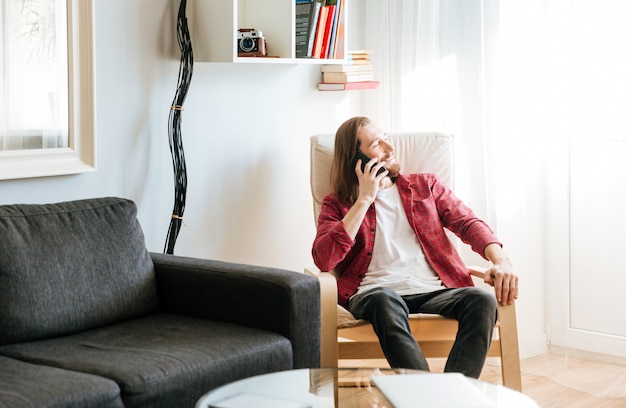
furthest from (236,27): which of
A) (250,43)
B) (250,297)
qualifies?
(250,297)

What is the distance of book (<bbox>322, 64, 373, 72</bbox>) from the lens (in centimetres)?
394

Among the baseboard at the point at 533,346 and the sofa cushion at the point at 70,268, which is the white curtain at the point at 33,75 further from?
the baseboard at the point at 533,346

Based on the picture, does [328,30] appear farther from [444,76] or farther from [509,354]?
[509,354]

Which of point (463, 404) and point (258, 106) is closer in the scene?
point (463, 404)

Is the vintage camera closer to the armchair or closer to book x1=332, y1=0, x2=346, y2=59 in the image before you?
book x1=332, y1=0, x2=346, y2=59

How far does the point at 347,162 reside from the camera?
11.0 feet

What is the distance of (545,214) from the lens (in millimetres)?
4020

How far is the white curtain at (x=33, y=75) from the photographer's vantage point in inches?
110

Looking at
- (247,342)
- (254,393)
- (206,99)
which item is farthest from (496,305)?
(206,99)

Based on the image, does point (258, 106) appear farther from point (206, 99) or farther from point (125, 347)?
point (125, 347)

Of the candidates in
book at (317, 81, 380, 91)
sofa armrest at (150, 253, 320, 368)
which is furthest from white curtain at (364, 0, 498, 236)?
sofa armrest at (150, 253, 320, 368)

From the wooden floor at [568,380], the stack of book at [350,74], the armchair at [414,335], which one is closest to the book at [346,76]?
the stack of book at [350,74]

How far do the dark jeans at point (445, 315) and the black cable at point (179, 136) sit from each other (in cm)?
73

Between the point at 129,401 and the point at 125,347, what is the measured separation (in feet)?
0.98
